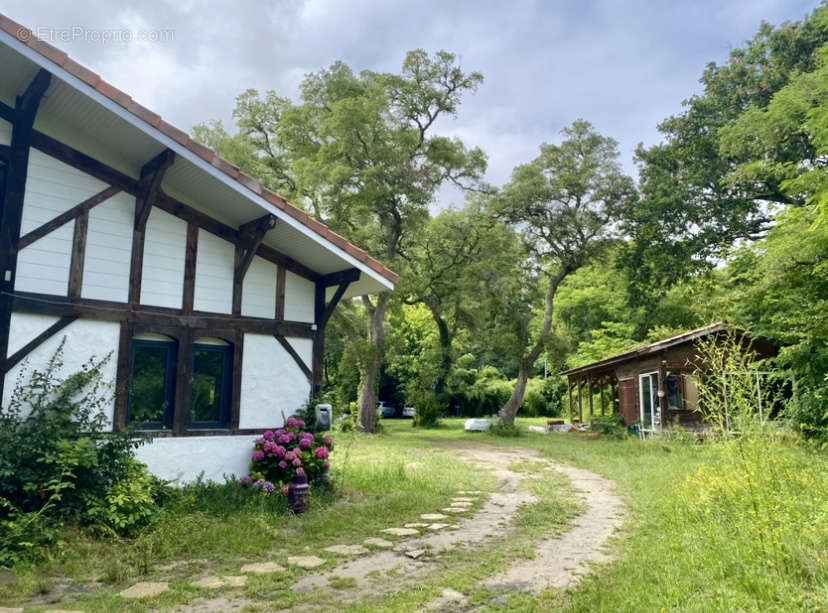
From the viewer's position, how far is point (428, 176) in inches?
844

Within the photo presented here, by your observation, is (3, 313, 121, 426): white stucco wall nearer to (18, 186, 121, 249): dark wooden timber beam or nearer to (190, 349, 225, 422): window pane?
(18, 186, 121, 249): dark wooden timber beam

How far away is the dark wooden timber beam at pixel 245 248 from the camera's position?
7836 millimetres

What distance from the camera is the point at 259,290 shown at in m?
8.36

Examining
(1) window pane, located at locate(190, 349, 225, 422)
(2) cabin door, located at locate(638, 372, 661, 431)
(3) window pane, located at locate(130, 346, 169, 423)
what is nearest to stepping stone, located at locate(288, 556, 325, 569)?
(3) window pane, located at locate(130, 346, 169, 423)

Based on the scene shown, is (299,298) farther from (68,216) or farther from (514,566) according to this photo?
(514,566)

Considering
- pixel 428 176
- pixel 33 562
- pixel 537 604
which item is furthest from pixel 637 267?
pixel 33 562

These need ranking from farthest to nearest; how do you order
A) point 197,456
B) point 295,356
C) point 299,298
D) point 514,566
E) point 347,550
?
point 299,298
point 295,356
point 197,456
point 347,550
point 514,566

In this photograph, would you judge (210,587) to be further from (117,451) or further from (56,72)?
(56,72)

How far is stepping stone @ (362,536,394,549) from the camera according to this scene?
19.6 ft

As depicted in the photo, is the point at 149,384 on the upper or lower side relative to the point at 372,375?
lower

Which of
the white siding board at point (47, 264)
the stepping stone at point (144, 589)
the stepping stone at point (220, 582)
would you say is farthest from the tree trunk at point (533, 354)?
the stepping stone at point (144, 589)

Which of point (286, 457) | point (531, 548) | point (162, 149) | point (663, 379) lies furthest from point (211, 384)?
point (663, 379)

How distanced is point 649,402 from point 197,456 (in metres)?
17.4

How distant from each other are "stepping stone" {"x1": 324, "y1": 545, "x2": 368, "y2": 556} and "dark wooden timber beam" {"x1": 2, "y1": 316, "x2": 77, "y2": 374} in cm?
399
